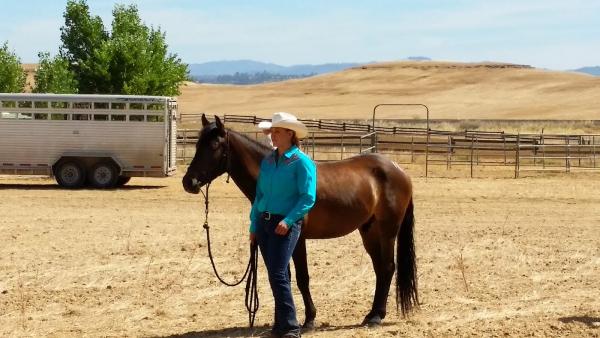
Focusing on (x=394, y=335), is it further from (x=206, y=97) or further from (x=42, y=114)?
(x=206, y=97)

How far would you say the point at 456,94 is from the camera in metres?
101

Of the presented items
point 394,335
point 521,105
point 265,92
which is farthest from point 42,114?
point 265,92

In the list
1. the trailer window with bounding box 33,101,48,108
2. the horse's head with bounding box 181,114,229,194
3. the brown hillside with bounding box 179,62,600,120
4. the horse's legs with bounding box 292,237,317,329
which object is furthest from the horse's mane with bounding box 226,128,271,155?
the brown hillside with bounding box 179,62,600,120

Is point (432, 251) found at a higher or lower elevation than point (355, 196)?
lower

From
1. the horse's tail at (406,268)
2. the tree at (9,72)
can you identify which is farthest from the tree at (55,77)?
the horse's tail at (406,268)

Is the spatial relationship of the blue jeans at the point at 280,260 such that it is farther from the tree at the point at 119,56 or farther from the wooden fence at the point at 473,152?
the tree at the point at 119,56

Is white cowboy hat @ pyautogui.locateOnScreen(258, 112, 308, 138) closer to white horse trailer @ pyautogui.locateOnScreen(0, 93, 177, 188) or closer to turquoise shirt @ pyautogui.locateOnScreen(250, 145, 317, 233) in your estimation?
turquoise shirt @ pyautogui.locateOnScreen(250, 145, 317, 233)

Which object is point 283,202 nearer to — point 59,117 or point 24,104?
point 59,117

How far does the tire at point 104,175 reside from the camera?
22125 millimetres

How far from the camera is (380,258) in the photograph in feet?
25.7

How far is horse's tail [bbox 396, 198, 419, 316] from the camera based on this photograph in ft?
25.9

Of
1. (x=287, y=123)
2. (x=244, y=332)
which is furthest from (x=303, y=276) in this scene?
(x=287, y=123)

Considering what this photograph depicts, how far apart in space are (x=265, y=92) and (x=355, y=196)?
10698 centimetres

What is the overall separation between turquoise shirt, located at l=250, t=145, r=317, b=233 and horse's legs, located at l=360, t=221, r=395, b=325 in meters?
1.42
